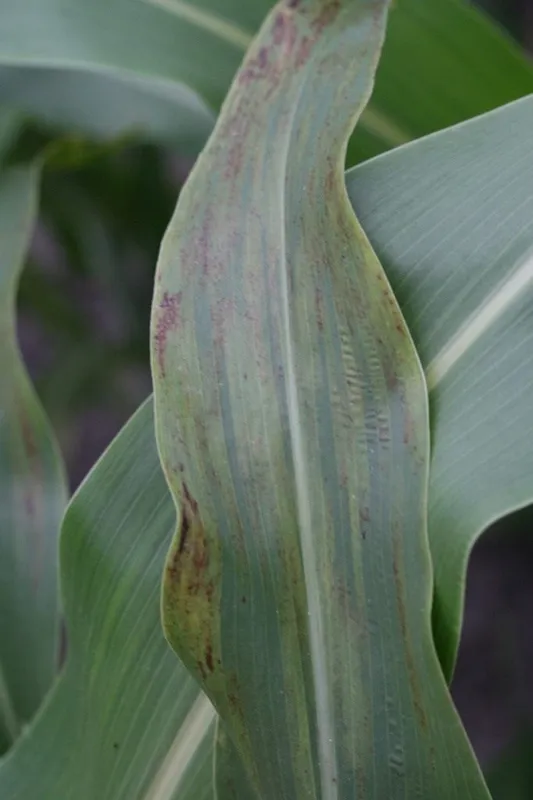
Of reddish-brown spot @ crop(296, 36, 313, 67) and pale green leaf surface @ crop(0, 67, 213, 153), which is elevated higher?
reddish-brown spot @ crop(296, 36, 313, 67)

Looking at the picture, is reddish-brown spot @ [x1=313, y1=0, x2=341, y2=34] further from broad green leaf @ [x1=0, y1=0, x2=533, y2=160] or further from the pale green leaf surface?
the pale green leaf surface

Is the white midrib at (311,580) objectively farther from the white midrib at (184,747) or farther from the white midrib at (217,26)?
the white midrib at (217,26)

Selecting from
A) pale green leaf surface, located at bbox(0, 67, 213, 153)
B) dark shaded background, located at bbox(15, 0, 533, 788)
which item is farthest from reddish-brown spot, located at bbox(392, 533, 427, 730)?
dark shaded background, located at bbox(15, 0, 533, 788)

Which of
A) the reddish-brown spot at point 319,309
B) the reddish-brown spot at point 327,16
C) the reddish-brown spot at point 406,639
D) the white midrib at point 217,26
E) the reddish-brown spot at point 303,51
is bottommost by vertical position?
the reddish-brown spot at point 406,639

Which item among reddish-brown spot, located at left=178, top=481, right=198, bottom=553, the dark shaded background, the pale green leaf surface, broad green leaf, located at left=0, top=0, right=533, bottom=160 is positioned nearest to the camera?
reddish-brown spot, located at left=178, top=481, right=198, bottom=553

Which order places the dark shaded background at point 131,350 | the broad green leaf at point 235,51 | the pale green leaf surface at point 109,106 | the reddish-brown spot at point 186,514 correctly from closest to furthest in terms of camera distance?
the reddish-brown spot at point 186,514 < the broad green leaf at point 235,51 < the pale green leaf surface at point 109,106 < the dark shaded background at point 131,350

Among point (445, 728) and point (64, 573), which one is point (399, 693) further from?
point (64, 573)

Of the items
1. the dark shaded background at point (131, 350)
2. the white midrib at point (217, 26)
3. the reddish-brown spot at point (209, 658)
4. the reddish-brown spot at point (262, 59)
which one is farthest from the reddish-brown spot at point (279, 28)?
the dark shaded background at point (131, 350)

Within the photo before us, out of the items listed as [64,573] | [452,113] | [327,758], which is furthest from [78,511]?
[452,113]
